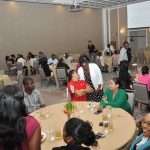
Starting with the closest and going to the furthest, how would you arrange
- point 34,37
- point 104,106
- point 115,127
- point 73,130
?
point 73,130, point 115,127, point 104,106, point 34,37

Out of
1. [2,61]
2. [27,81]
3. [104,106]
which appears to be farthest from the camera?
[2,61]

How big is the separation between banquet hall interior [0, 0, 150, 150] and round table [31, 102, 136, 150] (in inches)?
228

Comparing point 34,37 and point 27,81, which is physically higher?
point 34,37

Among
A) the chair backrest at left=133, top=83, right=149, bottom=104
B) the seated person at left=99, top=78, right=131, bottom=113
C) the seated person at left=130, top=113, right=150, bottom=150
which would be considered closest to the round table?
the seated person at left=130, top=113, right=150, bottom=150

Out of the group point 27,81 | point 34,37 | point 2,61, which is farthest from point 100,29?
point 27,81

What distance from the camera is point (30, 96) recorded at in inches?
156

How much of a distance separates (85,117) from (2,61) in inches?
418

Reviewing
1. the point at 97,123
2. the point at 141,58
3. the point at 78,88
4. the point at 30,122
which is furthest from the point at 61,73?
the point at 141,58

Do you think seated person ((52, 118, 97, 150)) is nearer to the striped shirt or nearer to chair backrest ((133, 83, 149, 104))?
the striped shirt

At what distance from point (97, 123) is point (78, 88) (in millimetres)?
1319

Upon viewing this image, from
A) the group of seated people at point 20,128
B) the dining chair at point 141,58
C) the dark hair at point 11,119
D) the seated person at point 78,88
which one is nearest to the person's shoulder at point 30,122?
the group of seated people at point 20,128

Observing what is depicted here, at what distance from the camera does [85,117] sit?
3131 millimetres

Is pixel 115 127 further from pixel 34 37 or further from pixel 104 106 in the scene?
pixel 34 37

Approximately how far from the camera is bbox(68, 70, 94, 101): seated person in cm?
408
